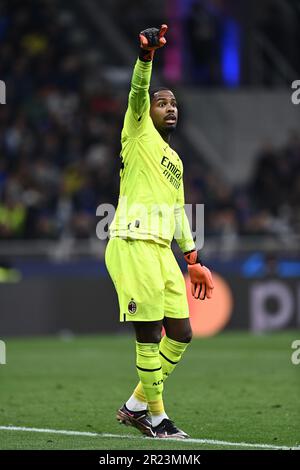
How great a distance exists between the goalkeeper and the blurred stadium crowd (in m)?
11.5

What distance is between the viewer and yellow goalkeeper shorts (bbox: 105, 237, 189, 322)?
8297mm

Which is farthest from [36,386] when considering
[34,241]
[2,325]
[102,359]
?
[34,241]

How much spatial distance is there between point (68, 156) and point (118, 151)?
1.03m

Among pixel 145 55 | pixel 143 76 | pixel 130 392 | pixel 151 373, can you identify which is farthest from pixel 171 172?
pixel 130 392

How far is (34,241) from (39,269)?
0.68 metres

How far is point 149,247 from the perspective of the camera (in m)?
8.46

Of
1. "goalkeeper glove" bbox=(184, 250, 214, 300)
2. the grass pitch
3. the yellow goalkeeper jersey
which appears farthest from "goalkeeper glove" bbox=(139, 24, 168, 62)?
the grass pitch

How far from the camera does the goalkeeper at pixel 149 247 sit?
8297 mm

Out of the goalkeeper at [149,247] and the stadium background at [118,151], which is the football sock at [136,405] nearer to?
the goalkeeper at [149,247]

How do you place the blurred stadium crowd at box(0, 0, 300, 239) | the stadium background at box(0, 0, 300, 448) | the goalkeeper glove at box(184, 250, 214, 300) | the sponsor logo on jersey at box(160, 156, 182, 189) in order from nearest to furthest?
the sponsor logo on jersey at box(160, 156, 182, 189) < the goalkeeper glove at box(184, 250, 214, 300) < the stadium background at box(0, 0, 300, 448) < the blurred stadium crowd at box(0, 0, 300, 239)

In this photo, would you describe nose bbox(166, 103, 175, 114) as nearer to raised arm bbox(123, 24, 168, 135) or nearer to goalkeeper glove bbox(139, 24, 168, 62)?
raised arm bbox(123, 24, 168, 135)

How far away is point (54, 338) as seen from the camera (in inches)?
733

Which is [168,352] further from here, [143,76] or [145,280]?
[143,76]

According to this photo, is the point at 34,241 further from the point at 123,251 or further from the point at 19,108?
the point at 123,251
